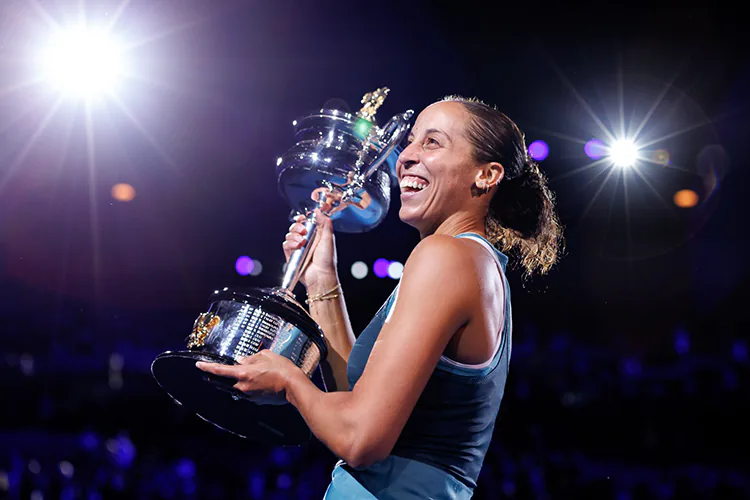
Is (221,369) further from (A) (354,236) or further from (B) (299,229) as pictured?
(A) (354,236)

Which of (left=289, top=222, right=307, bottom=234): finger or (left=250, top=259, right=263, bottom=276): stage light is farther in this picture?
(left=250, top=259, right=263, bottom=276): stage light

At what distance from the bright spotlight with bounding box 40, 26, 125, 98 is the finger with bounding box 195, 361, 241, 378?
9.97 ft

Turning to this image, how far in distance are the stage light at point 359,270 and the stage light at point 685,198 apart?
9.18 feet

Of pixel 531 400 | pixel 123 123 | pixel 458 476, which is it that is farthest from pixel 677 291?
pixel 458 476

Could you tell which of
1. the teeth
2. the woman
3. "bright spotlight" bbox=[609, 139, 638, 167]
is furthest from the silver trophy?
"bright spotlight" bbox=[609, 139, 638, 167]

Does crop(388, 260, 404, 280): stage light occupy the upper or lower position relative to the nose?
upper

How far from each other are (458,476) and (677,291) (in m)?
5.39

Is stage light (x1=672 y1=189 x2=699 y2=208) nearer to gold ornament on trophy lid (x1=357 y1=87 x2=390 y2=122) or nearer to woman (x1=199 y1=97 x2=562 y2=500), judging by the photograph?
gold ornament on trophy lid (x1=357 y1=87 x2=390 y2=122)

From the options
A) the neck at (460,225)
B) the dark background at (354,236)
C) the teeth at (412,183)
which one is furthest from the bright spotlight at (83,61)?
the neck at (460,225)

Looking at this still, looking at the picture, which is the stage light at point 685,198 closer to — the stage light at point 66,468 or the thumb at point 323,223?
the thumb at point 323,223

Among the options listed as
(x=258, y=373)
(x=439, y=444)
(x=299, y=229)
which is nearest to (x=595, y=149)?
(x=299, y=229)

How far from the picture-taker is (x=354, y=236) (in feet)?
19.6

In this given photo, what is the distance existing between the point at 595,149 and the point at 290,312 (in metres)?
3.72

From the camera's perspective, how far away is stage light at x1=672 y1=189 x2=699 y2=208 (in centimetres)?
504
